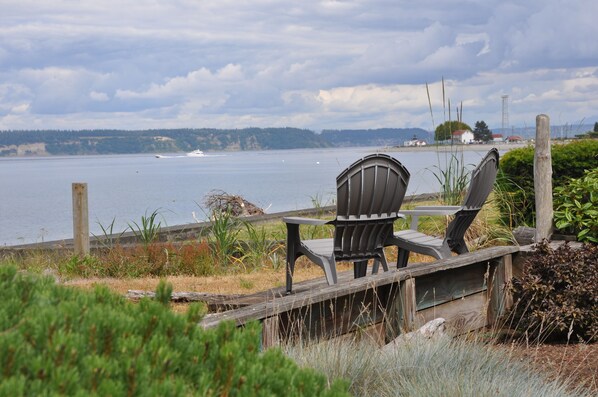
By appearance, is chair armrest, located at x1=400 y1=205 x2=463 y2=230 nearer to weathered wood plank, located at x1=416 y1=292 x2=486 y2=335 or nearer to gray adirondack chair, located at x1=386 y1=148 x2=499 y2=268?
gray adirondack chair, located at x1=386 y1=148 x2=499 y2=268

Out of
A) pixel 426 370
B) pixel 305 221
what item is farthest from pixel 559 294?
pixel 426 370

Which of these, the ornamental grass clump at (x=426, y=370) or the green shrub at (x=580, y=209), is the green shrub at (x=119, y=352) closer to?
the ornamental grass clump at (x=426, y=370)

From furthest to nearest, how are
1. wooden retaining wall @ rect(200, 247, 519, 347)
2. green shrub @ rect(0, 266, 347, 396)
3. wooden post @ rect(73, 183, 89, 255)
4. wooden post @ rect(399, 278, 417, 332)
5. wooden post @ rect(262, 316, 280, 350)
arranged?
wooden post @ rect(73, 183, 89, 255) < wooden post @ rect(399, 278, 417, 332) < wooden retaining wall @ rect(200, 247, 519, 347) < wooden post @ rect(262, 316, 280, 350) < green shrub @ rect(0, 266, 347, 396)

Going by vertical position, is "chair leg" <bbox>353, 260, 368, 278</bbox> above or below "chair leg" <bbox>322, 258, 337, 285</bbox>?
below

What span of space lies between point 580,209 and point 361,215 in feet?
10.6

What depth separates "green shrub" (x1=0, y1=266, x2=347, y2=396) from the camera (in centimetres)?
182

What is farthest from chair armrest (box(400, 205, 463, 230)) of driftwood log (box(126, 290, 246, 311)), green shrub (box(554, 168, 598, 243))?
green shrub (box(554, 168, 598, 243))

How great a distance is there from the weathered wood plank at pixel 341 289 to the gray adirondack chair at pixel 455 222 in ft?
0.97

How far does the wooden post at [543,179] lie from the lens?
9.33 metres

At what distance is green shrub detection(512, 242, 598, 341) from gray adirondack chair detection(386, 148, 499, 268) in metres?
0.66

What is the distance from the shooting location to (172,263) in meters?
9.68

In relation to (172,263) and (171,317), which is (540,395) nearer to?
(171,317)

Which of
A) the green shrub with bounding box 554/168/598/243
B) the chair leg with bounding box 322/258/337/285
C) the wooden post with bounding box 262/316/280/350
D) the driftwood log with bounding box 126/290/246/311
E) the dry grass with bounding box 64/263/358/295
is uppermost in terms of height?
the green shrub with bounding box 554/168/598/243

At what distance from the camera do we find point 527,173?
1052cm
